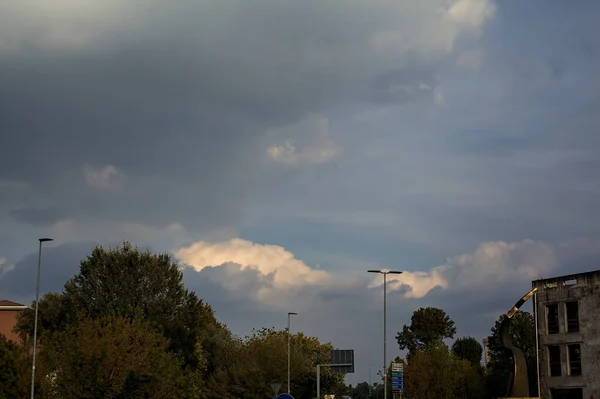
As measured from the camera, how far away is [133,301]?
74.9 metres

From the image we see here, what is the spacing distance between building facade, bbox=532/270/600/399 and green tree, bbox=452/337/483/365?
2249 inches

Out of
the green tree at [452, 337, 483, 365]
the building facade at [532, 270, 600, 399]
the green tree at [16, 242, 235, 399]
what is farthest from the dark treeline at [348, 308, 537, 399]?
the green tree at [16, 242, 235, 399]

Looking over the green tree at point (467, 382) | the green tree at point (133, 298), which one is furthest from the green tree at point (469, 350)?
the green tree at point (133, 298)

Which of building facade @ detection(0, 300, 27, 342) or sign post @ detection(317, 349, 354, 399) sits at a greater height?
building facade @ detection(0, 300, 27, 342)

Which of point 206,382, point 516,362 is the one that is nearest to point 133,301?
point 206,382

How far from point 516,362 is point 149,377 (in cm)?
2778

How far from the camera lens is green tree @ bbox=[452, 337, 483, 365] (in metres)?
131

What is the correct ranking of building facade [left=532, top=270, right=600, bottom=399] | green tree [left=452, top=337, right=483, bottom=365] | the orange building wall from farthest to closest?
green tree [left=452, top=337, right=483, bottom=365]
the orange building wall
building facade [left=532, top=270, right=600, bottom=399]

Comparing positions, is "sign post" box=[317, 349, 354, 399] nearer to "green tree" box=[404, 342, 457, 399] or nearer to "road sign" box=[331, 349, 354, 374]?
"road sign" box=[331, 349, 354, 374]

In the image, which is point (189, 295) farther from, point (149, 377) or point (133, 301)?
point (149, 377)

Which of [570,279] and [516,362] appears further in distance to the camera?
[570,279]

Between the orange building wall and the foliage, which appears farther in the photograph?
the orange building wall

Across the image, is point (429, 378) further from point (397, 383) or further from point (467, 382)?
point (397, 383)

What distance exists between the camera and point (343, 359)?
A: 83.3 metres
